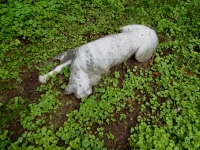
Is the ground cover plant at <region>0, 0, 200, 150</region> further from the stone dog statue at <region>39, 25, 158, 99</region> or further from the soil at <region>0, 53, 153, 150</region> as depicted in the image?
the stone dog statue at <region>39, 25, 158, 99</region>

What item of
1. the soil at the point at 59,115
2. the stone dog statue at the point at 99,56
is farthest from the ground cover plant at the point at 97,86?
the stone dog statue at the point at 99,56

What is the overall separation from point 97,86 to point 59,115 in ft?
2.80

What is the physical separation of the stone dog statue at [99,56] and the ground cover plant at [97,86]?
0.16 meters

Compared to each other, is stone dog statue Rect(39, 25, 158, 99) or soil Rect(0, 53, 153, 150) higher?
stone dog statue Rect(39, 25, 158, 99)

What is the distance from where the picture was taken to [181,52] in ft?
16.0

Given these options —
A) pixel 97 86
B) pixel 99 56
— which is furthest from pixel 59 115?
pixel 99 56

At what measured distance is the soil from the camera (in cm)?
346

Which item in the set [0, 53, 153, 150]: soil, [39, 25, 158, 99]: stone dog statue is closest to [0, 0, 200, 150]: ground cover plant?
[0, 53, 153, 150]: soil

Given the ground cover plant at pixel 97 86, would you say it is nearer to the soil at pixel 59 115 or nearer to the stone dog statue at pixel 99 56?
the soil at pixel 59 115

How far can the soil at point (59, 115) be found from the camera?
11.4 ft

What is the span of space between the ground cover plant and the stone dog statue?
161 millimetres

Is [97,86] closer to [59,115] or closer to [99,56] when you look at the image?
[99,56]

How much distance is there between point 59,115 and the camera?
3643mm

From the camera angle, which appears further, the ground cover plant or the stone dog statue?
the stone dog statue
